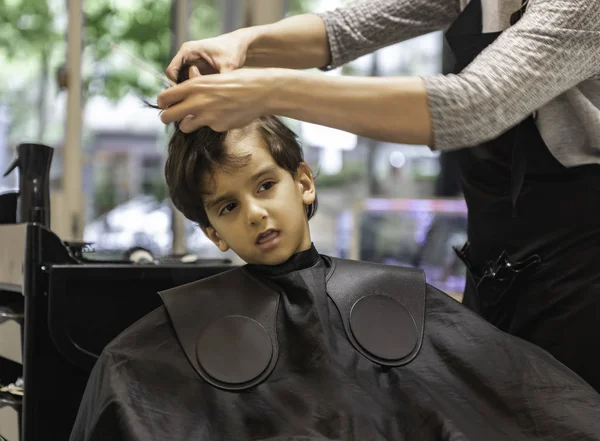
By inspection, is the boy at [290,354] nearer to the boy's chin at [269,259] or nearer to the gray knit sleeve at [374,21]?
the boy's chin at [269,259]

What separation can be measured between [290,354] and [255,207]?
1.01 feet

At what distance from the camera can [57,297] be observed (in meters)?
1.38

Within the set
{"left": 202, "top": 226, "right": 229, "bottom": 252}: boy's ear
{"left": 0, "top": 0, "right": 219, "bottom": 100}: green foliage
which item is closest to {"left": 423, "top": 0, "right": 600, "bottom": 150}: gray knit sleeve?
{"left": 202, "top": 226, "right": 229, "bottom": 252}: boy's ear

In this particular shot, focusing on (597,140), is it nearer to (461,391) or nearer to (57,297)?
(461,391)

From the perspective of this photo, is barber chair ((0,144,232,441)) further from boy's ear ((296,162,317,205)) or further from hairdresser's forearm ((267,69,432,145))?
hairdresser's forearm ((267,69,432,145))

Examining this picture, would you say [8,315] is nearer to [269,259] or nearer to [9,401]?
[9,401]

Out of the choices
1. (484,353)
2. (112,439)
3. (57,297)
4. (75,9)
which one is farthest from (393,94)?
(75,9)

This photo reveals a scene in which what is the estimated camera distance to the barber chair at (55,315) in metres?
1.38

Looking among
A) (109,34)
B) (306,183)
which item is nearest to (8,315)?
(306,183)

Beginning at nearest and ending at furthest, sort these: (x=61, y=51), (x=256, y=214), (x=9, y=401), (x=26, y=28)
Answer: (x=256, y=214), (x=9, y=401), (x=26, y=28), (x=61, y=51)

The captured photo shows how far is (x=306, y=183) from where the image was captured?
1.51m

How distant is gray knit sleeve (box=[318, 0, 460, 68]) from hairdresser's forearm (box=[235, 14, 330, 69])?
0.02 metres

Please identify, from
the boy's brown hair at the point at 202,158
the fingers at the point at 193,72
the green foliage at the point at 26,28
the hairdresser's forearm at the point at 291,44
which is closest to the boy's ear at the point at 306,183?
the boy's brown hair at the point at 202,158

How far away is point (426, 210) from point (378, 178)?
22.9 inches
